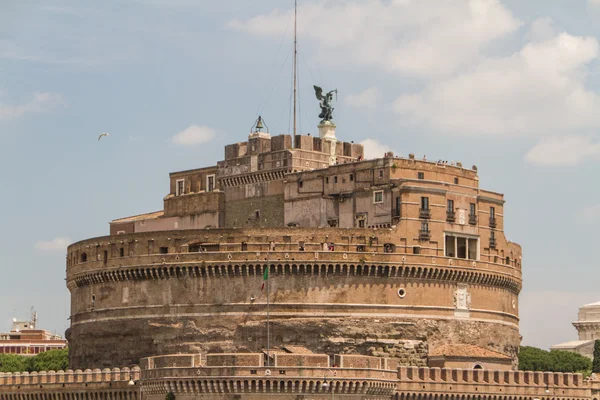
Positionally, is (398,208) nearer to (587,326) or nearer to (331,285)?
(331,285)

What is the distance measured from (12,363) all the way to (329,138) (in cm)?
5438

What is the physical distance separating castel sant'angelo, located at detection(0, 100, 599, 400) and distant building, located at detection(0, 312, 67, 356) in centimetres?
7242

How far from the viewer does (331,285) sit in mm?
99938

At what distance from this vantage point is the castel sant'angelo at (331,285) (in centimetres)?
9912

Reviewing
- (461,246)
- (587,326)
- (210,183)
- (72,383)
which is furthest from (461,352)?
(587,326)

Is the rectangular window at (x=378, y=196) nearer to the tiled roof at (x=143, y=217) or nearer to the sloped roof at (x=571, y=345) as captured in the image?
the tiled roof at (x=143, y=217)

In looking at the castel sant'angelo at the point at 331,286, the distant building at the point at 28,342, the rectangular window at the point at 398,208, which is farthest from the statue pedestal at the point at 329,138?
the distant building at the point at 28,342

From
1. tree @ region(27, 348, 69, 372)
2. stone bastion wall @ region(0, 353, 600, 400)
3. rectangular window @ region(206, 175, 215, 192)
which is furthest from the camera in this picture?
tree @ region(27, 348, 69, 372)

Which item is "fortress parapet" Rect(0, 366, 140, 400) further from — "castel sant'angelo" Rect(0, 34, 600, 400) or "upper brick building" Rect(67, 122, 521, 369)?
"upper brick building" Rect(67, 122, 521, 369)

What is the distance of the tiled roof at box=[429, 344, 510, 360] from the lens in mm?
100750

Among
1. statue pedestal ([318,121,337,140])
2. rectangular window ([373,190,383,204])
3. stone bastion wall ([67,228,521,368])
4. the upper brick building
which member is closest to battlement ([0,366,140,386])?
stone bastion wall ([67,228,521,368])

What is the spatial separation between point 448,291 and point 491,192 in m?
8.69

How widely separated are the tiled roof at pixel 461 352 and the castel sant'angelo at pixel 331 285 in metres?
0.19

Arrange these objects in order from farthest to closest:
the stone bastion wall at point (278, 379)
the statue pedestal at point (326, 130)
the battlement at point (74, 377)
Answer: the statue pedestal at point (326, 130), the battlement at point (74, 377), the stone bastion wall at point (278, 379)
